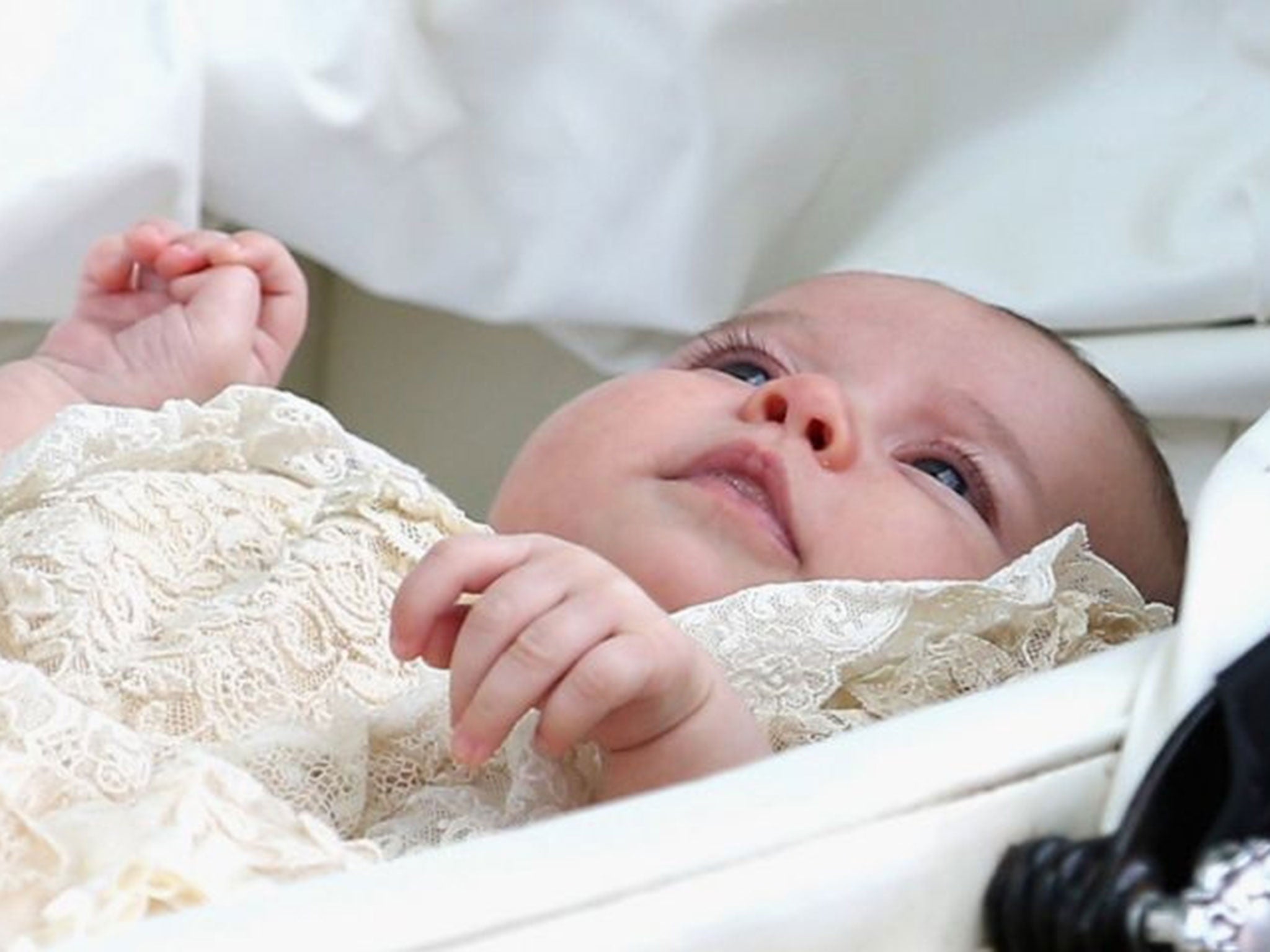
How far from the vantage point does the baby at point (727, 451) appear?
80cm

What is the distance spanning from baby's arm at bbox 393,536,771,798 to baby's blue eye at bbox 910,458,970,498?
0.82 ft

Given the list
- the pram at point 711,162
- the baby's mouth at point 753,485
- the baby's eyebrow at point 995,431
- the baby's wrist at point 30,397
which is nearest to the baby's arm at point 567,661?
the baby's mouth at point 753,485

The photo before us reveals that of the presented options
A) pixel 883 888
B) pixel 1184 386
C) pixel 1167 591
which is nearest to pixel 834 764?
pixel 883 888

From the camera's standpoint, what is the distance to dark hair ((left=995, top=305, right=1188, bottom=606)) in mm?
1124

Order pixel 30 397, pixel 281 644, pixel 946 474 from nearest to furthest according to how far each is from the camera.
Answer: pixel 281 644
pixel 946 474
pixel 30 397

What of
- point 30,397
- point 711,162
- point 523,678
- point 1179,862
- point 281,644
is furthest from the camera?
point 711,162

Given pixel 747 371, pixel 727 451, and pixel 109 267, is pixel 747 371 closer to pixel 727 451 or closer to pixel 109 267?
pixel 727 451

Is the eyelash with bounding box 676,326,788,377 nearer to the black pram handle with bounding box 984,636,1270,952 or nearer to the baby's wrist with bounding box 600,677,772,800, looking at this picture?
the baby's wrist with bounding box 600,677,772,800

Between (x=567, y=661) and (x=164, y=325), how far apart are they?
0.51 m

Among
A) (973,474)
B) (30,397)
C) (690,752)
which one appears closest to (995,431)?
(973,474)

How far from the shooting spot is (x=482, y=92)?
1448 millimetres

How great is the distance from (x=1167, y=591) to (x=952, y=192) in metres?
0.32

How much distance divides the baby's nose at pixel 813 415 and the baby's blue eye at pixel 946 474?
0.05 metres

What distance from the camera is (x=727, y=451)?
1.00m
